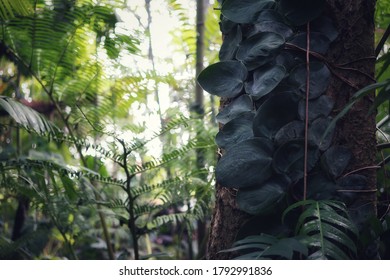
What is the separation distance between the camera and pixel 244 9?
0.78 m

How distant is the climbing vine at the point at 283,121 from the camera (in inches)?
28.2

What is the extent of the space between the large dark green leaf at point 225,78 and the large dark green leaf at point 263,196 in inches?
7.4

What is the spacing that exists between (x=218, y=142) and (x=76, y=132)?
988 millimetres

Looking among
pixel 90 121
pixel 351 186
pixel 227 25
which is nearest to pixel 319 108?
pixel 351 186

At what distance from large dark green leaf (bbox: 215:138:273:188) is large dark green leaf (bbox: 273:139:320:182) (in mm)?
16

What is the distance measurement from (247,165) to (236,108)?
13 cm

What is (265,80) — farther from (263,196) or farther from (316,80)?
(263,196)

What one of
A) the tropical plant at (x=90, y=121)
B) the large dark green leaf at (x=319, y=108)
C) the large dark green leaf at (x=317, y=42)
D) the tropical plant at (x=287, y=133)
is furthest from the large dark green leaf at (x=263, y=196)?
the tropical plant at (x=90, y=121)

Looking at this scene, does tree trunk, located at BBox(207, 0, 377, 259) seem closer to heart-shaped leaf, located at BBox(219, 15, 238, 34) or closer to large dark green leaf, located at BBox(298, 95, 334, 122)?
large dark green leaf, located at BBox(298, 95, 334, 122)

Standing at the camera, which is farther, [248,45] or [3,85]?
[3,85]

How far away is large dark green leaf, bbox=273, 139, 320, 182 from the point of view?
722mm
